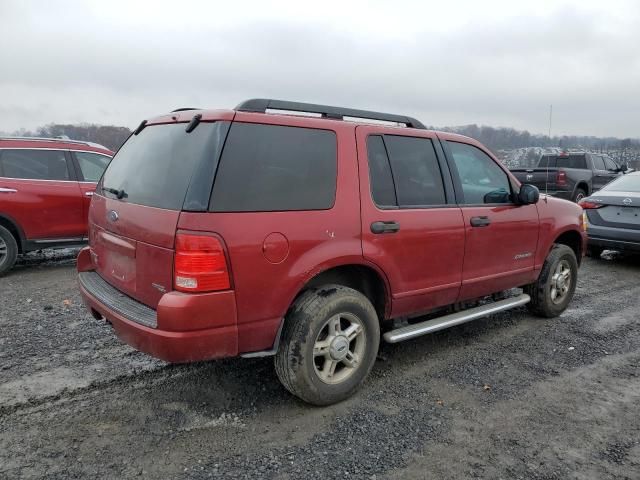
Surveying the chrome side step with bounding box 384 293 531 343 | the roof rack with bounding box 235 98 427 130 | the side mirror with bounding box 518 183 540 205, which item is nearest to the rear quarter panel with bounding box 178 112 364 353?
the roof rack with bounding box 235 98 427 130

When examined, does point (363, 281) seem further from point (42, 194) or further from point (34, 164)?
point (34, 164)

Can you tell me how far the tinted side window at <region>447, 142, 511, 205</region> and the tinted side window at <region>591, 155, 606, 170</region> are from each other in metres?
12.5

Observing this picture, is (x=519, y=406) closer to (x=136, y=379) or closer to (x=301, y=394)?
(x=301, y=394)

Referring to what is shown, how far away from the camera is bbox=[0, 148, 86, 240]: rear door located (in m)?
6.61

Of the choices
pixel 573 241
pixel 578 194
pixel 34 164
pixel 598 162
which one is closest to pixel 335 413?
pixel 573 241

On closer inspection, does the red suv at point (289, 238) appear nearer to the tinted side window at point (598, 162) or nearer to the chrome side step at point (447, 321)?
the chrome side step at point (447, 321)

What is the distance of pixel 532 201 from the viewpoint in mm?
4438

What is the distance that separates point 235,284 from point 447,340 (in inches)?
97.1

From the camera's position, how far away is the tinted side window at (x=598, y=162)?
15.2 meters

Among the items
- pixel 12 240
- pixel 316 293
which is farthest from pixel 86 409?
pixel 12 240

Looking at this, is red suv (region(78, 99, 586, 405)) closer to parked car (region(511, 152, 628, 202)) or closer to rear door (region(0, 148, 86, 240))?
rear door (region(0, 148, 86, 240))

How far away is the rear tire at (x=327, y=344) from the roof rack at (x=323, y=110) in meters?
1.19

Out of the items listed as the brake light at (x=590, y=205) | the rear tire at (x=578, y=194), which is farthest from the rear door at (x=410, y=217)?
the rear tire at (x=578, y=194)

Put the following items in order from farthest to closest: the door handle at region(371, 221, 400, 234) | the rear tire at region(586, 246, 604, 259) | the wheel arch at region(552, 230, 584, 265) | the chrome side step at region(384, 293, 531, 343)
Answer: the rear tire at region(586, 246, 604, 259), the wheel arch at region(552, 230, 584, 265), the chrome side step at region(384, 293, 531, 343), the door handle at region(371, 221, 400, 234)
